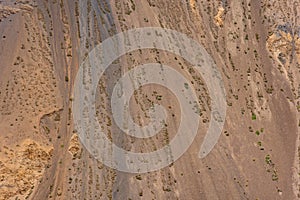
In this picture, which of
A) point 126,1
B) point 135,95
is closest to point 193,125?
point 135,95

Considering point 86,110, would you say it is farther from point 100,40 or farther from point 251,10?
point 251,10

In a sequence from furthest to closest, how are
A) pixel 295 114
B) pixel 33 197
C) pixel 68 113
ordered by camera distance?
1. pixel 295 114
2. pixel 68 113
3. pixel 33 197

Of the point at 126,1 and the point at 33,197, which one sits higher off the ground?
the point at 126,1

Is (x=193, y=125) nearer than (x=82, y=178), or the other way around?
(x=82, y=178)

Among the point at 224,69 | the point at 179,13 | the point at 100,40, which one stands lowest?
the point at 224,69

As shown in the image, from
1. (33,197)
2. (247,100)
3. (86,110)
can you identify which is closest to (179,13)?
(247,100)

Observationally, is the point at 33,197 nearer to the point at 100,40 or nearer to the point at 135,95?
the point at 135,95

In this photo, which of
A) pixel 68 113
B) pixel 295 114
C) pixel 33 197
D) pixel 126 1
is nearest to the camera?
pixel 33 197
